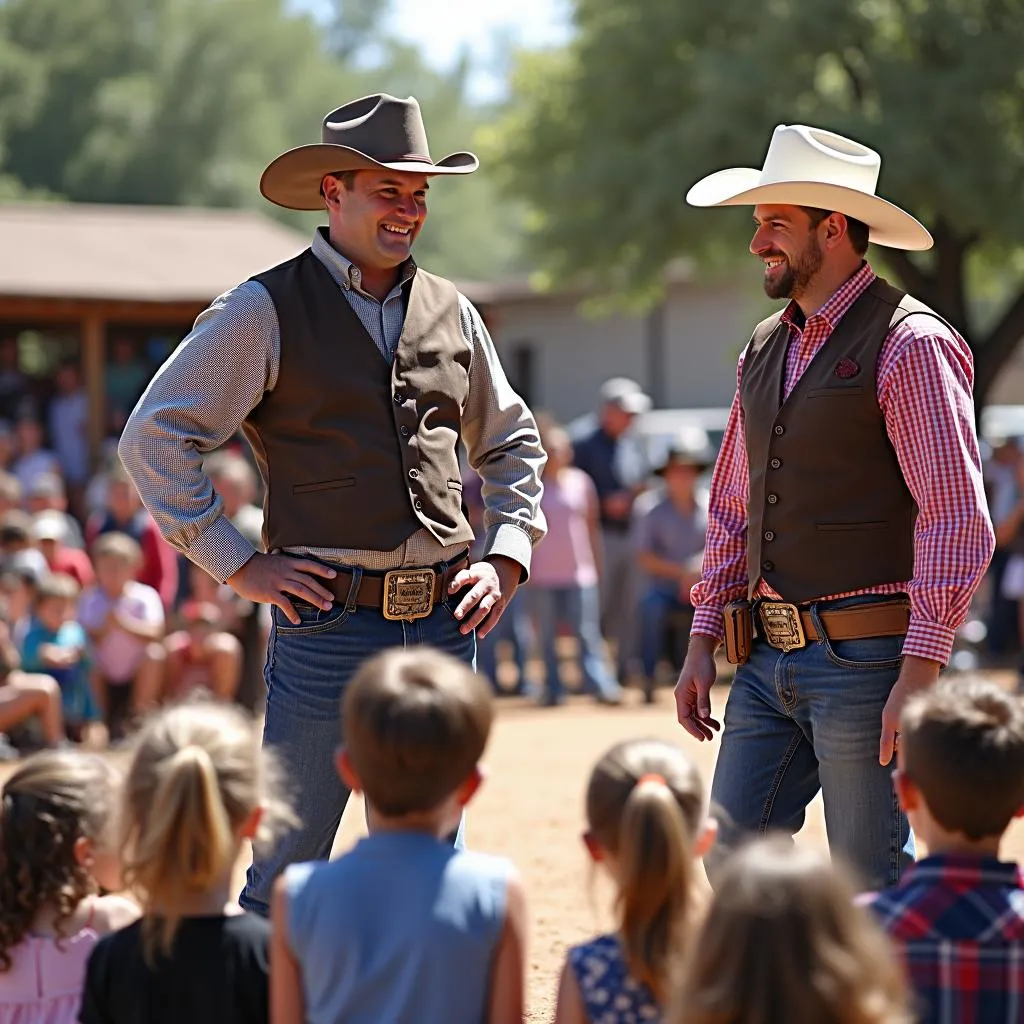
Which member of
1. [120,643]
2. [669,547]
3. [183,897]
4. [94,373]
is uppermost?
[94,373]

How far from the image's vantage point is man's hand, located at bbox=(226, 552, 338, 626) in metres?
4.01

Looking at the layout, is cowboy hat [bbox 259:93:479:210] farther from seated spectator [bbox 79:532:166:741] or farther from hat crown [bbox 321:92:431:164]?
seated spectator [bbox 79:532:166:741]

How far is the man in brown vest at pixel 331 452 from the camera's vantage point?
4.03 meters

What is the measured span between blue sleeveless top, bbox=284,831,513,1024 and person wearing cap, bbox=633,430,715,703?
9855 millimetres

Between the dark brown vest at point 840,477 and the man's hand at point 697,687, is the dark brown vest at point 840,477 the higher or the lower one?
the higher one

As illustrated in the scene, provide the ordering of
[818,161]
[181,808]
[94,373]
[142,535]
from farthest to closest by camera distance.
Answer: [94,373], [142,535], [818,161], [181,808]

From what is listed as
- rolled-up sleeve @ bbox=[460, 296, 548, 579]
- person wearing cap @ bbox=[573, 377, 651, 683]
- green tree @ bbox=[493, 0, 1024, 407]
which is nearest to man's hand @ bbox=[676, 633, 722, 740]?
rolled-up sleeve @ bbox=[460, 296, 548, 579]

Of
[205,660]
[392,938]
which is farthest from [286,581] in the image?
[205,660]

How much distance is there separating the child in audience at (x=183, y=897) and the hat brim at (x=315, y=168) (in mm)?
1691

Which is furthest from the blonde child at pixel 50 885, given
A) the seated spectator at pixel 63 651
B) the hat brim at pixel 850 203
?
the seated spectator at pixel 63 651

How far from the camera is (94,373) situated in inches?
646

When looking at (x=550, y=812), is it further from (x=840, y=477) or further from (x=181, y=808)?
(x=181, y=808)

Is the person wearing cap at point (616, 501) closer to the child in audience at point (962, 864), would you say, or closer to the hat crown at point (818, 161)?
the hat crown at point (818, 161)

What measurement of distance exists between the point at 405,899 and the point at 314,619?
1.35 m
